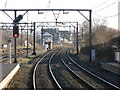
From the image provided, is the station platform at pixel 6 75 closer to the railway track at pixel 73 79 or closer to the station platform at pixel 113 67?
the railway track at pixel 73 79

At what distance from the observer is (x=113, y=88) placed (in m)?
10.7

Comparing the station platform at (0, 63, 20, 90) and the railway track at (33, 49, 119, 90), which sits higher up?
the station platform at (0, 63, 20, 90)

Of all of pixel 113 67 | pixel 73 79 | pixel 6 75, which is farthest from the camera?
pixel 113 67

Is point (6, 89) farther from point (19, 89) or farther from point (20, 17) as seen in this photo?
point (20, 17)

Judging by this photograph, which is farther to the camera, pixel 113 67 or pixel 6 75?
pixel 113 67

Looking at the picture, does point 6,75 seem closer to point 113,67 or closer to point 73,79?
point 73,79

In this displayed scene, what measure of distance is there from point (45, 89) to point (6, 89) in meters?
2.02

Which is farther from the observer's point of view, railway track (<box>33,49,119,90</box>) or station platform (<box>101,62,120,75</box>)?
station platform (<box>101,62,120,75</box>)

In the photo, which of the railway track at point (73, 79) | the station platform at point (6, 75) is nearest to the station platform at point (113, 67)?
the railway track at point (73, 79)

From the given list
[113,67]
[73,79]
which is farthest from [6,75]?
[113,67]

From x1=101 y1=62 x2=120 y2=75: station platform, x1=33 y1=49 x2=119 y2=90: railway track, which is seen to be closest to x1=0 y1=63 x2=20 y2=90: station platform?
x1=33 y1=49 x2=119 y2=90: railway track

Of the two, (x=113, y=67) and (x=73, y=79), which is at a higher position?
(x=113, y=67)

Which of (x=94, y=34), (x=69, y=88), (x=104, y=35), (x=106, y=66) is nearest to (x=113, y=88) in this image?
(x=69, y=88)

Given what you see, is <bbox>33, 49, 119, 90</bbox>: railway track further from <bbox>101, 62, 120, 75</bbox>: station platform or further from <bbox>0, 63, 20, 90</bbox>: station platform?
<bbox>101, 62, 120, 75</bbox>: station platform
